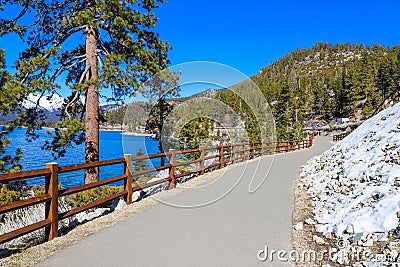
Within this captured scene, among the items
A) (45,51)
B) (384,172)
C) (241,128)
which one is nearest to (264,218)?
(384,172)

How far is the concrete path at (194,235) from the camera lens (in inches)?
138

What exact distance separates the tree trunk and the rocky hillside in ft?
21.5

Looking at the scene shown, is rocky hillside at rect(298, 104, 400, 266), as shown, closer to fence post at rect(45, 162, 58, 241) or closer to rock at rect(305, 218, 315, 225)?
rock at rect(305, 218, 315, 225)

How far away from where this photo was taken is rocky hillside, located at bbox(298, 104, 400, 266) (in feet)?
12.0

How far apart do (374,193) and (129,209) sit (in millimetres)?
4348

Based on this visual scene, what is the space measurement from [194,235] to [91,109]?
680 cm

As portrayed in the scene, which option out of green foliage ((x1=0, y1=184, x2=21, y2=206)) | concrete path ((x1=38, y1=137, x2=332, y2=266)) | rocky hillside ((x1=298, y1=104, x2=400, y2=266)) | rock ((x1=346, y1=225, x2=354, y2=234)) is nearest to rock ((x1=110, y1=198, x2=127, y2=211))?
concrete path ((x1=38, y1=137, x2=332, y2=266))

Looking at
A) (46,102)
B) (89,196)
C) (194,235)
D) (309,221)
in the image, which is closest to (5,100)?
(46,102)

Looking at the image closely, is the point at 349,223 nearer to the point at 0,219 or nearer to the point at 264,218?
the point at 264,218

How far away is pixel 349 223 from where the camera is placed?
4.28 meters

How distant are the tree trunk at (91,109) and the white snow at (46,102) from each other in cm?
142

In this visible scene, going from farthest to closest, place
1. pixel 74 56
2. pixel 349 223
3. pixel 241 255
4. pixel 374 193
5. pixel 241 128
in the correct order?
pixel 241 128, pixel 74 56, pixel 374 193, pixel 349 223, pixel 241 255

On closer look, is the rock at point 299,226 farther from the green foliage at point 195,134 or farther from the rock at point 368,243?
the green foliage at point 195,134

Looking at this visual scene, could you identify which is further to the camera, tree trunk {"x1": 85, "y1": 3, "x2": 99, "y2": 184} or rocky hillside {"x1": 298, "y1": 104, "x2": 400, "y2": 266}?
tree trunk {"x1": 85, "y1": 3, "x2": 99, "y2": 184}
